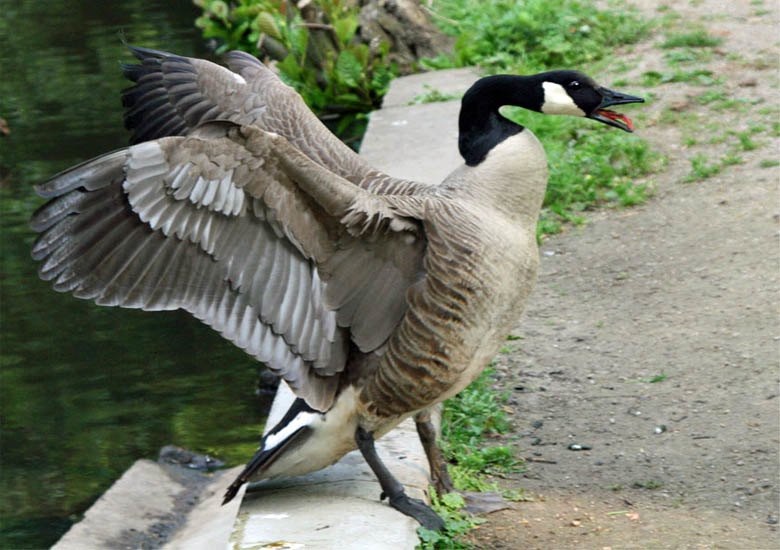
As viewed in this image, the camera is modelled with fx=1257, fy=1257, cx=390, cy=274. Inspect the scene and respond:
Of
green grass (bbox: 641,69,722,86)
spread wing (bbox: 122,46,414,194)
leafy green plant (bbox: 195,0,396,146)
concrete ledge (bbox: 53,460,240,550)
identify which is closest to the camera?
spread wing (bbox: 122,46,414,194)

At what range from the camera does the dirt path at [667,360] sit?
14.7 ft

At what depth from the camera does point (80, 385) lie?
23.3 feet

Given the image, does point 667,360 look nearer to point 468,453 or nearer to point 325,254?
point 468,453

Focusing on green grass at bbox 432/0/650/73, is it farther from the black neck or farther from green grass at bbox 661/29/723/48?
the black neck

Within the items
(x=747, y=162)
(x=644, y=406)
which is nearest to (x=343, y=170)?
(x=644, y=406)

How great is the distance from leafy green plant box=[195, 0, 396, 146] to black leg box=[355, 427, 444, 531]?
5618 mm

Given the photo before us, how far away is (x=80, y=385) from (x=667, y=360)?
3.37 meters

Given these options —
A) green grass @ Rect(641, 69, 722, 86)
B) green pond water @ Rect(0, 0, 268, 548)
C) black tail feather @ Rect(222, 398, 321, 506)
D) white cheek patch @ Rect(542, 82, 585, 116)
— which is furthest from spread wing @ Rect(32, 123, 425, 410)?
green grass @ Rect(641, 69, 722, 86)

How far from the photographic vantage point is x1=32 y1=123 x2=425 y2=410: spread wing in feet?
12.7

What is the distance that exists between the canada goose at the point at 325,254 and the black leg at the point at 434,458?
0.02 meters

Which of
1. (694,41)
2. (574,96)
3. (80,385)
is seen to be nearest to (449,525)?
(574,96)

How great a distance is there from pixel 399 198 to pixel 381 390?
0.65 metres

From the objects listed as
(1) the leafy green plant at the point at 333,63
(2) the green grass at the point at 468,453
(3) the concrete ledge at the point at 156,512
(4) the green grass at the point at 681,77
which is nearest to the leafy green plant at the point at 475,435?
(2) the green grass at the point at 468,453

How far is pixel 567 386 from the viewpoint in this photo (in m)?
5.48
